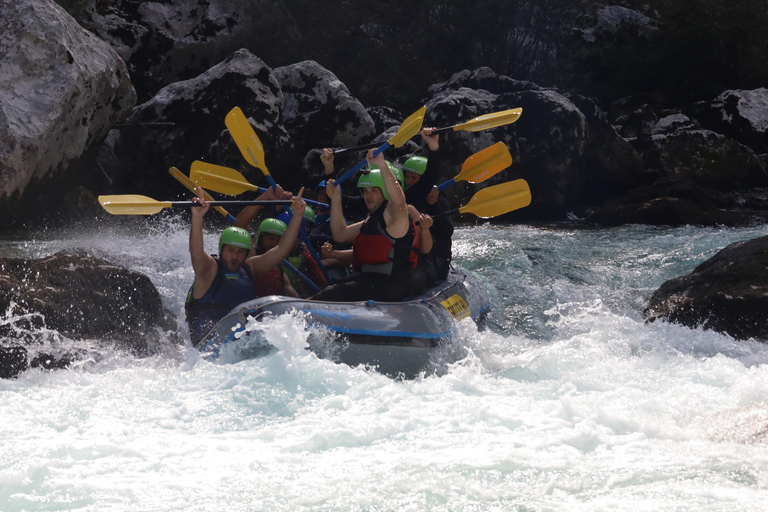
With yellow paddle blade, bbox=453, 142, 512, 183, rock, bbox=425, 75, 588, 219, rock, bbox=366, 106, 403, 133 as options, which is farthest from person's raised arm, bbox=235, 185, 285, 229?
rock, bbox=366, 106, 403, 133

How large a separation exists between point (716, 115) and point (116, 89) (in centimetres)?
1071

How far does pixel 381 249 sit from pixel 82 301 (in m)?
1.98

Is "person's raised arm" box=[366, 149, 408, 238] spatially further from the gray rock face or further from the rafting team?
the gray rock face

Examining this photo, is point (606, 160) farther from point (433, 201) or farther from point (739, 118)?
point (433, 201)

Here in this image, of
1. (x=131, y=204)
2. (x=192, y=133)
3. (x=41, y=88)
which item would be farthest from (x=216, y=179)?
(x=192, y=133)

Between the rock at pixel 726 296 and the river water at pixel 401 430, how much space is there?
0.62 feet

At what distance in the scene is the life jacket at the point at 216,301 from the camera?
481 centimetres

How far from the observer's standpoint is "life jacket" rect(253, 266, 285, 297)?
499 cm

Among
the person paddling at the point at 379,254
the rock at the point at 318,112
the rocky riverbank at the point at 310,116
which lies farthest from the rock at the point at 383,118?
the person paddling at the point at 379,254

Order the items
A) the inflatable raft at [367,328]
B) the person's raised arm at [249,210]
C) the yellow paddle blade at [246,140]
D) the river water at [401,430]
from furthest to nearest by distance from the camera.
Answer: the yellow paddle blade at [246,140] → the person's raised arm at [249,210] → the inflatable raft at [367,328] → the river water at [401,430]

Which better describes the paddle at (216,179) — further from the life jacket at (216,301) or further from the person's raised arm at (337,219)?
the life jacket at (216,301)

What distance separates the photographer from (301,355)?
4.21 metres

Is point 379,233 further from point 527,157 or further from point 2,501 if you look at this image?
point 527,157

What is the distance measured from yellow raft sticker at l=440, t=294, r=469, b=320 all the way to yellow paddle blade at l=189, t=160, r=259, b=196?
203cm
